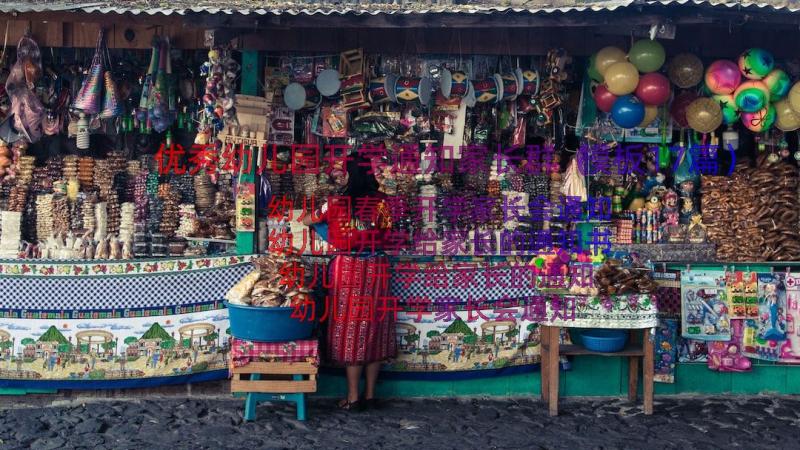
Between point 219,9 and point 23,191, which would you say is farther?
point 23,191

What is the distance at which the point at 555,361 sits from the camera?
275 inches

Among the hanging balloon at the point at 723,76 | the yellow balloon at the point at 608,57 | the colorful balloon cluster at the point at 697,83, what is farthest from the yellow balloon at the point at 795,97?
the yellow balloon at the point at 608,57

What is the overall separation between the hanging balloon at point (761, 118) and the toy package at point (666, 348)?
1819 millimetres

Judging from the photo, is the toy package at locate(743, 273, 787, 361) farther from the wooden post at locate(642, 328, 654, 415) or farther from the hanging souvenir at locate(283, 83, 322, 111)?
the hanging souvenir at locate(283, 83, 322, 111)

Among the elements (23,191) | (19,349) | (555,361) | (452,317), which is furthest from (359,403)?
(23,191)

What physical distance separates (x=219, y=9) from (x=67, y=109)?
2.40 metres

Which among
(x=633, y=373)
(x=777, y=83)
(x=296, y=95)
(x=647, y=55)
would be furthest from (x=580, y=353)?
(x=296, y=95)

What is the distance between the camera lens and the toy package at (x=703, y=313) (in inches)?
293

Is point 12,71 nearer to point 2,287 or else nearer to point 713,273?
point 2,287

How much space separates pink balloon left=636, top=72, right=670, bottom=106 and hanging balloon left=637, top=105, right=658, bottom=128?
0.28ft

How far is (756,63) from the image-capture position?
7.02 metres

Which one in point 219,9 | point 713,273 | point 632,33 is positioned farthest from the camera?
point 713,273

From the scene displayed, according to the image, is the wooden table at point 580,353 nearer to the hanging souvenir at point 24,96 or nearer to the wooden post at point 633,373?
the wooden post at point 633,373

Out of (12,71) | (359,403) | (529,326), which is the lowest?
(359,403)
